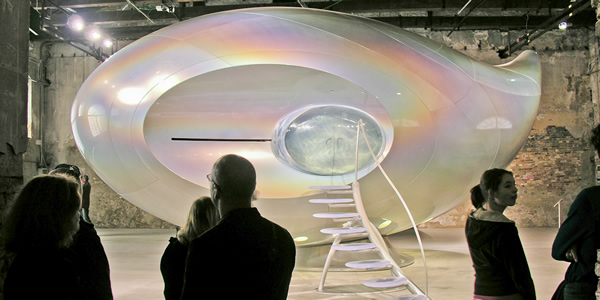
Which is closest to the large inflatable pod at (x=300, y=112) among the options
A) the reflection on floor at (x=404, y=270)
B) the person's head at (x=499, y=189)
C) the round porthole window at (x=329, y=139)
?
the round porthole window at (x=329, y=139)

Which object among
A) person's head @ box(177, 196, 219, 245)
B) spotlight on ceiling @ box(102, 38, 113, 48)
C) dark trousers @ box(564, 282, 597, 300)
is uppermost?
spotlight on ceiling @ box(102, 38, 113, 48)

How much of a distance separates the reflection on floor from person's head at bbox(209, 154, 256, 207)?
2.88 m

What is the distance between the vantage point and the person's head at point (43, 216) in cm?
136

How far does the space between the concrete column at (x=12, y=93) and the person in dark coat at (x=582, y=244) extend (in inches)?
89.3

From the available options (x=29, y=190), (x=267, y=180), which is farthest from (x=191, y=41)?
(x=29, y=190)

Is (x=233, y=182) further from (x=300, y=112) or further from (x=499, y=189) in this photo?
(x=300, y=112)

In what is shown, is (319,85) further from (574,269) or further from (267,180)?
(574,269)

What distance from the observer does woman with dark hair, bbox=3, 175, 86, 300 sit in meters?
1.32

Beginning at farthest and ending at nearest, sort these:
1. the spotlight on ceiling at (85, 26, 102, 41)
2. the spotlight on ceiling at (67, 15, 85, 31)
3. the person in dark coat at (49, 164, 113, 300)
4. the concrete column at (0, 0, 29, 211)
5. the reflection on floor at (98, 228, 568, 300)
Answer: the spotlight on ceiling at (85, 26, 102, 41) → the spotlight on ceiling at (67, 15, 85, 31) → the reflection on floor at (98, 228, 568, 300) → the concrete column at (0, 0, 29, 211) → the person in dark coat at (49, 164, 113, 300)

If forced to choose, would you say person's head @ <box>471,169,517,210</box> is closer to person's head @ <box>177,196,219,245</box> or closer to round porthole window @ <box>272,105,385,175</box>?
person's head @ <box>177,196,219,245</box>

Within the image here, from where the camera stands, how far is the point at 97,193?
11.7 metres

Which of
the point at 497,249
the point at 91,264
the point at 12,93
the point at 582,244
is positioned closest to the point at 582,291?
the point at 582,244

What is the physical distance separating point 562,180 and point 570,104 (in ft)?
5.42

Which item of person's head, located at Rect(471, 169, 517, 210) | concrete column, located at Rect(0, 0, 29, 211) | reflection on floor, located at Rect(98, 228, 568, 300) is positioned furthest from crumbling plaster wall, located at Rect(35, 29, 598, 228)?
concrete column, located at Rect(0, 0, 29, 211)
